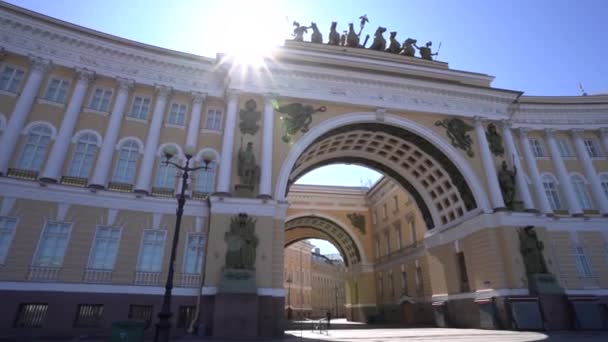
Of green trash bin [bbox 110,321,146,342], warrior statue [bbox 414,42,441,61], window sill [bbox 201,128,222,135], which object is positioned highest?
warrior statue [bbox 414,42,441,61]

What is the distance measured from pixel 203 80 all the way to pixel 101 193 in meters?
9.12

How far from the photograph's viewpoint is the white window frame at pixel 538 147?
2614cm

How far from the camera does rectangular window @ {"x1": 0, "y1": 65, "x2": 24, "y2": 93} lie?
60.4ft

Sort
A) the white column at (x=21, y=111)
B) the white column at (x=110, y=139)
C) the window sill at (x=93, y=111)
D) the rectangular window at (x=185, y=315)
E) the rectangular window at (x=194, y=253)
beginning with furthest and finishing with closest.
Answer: the window sill at (x=93, y=111), the white column at (x=110, y=139), the rectangular window at (x=194, y=253), the rectangular window at (x=185, y=315), the white column at (x=21, y=111)

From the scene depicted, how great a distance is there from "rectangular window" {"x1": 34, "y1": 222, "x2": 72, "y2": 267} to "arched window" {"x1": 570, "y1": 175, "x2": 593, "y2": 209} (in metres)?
32.5

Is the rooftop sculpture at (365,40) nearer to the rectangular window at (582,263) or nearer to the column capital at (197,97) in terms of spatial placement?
the column capital at (197,97)

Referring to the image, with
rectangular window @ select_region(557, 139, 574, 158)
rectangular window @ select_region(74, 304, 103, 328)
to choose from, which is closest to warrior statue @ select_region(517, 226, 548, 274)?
rectangular window @ select_region(557, 139, 574, 158)

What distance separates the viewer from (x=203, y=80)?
22.0m

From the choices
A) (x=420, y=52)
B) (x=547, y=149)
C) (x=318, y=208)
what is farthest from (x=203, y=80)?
(x=547, y=149)

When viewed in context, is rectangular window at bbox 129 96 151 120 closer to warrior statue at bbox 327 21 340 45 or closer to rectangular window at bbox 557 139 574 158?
warrior statue at bbox 327 21 340 45

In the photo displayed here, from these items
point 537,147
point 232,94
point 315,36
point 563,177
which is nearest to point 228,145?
point 232,94

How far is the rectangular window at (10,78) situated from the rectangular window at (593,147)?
127 feet

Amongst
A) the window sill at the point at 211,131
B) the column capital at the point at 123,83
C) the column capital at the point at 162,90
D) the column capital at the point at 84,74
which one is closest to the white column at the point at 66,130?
the column capital at the point at 84,74

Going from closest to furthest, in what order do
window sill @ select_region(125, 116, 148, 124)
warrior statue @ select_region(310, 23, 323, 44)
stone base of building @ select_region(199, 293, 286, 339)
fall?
stone base of building @ select_region(199, 293, 286, 339)
window sill @ select_region(125, 116, 148, 124)
warrior statue @ select_region(310, 23, 323, 44)
